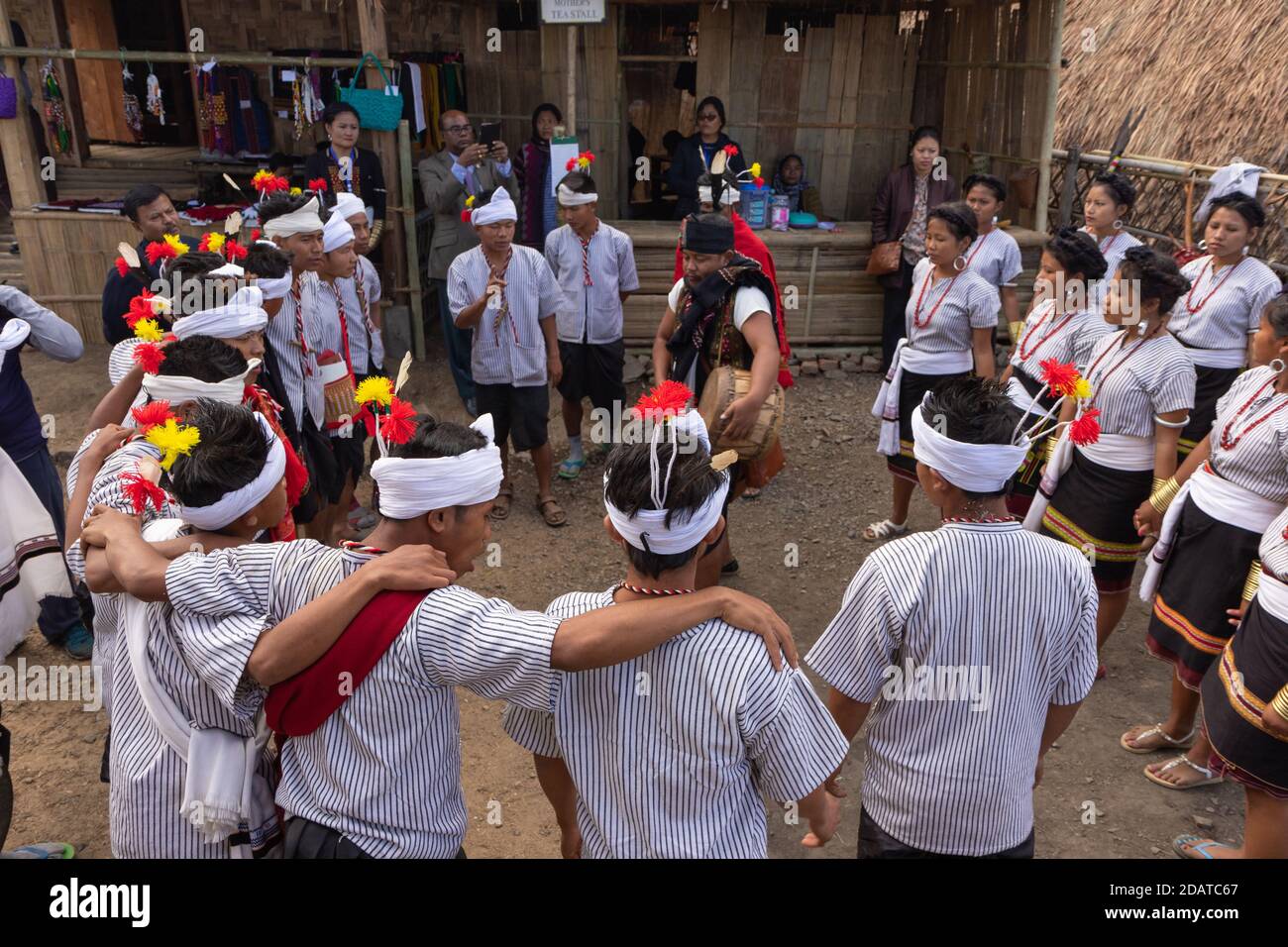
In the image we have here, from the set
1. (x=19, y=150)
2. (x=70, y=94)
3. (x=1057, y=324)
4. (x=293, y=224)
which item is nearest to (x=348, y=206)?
(x=293, y=224)

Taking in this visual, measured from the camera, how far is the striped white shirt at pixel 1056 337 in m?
4.16

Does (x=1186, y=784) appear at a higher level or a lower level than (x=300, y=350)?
lower

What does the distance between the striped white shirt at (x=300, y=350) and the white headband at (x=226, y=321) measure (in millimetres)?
783

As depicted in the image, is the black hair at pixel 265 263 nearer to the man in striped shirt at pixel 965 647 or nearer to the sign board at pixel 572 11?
the man in striped shirt at pixel 965 647

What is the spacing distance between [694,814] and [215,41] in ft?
33.0

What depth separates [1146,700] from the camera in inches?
170

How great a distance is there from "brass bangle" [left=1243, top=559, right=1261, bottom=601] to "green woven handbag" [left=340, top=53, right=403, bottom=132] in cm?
648

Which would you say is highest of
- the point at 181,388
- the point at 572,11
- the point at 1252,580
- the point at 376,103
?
the point at 572,11

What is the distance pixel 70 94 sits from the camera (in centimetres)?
929

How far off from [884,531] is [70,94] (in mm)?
8961

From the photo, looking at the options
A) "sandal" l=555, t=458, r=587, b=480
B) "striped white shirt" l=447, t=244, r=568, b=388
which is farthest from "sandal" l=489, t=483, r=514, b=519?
"striped white shirt" l=447, t=244, r=568, b=388

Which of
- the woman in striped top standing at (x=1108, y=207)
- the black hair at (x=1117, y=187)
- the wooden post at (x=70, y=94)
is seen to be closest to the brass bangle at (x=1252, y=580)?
the woman in striped top standing at (x=1108, y=207)

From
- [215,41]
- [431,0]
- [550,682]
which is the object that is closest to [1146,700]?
[550,682]

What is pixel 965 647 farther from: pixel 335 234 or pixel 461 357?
pixel 461 357
